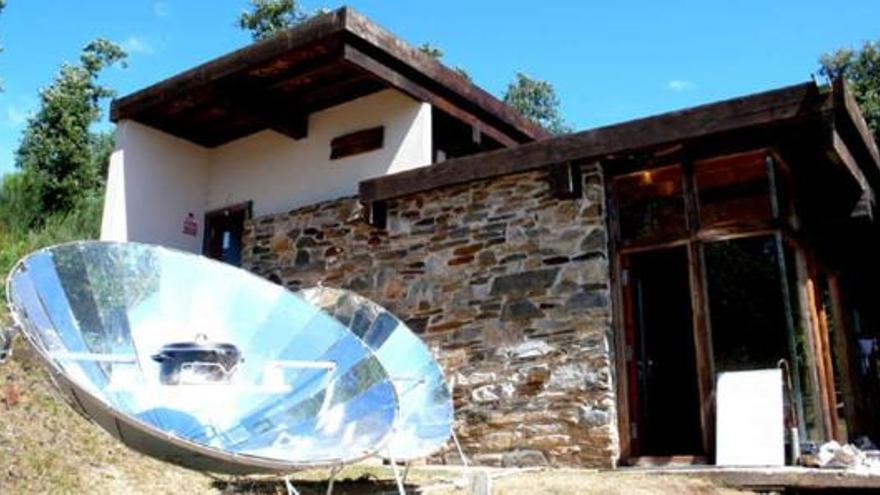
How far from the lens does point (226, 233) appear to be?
971 centimetres

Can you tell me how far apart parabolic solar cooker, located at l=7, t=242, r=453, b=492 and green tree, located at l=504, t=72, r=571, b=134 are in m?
19.6

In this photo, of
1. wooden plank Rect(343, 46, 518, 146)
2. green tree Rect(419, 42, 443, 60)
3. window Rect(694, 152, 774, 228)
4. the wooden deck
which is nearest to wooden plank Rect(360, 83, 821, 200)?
window Rect(694, 152, 774, 228)

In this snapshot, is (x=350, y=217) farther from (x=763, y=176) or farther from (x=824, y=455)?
(x=824, y=455)

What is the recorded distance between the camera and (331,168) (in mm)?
8625

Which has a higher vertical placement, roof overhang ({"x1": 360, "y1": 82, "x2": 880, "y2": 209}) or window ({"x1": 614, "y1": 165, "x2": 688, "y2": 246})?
roof overhang ({"x1": 360, "y1": 82, "x2": 880, "y2": 209})

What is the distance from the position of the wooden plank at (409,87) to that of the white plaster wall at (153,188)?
10.9 feet

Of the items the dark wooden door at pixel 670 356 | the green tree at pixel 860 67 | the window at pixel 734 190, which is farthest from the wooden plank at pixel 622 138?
the green tree at pixel 860 67

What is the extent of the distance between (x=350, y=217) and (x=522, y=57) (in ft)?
51.8

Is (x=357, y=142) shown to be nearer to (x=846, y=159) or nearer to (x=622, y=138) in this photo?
(x=622, y=138)

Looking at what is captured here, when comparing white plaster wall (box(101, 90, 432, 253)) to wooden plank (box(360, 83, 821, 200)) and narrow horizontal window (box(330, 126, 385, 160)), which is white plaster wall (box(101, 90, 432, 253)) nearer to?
narrow horizontal window (box(330, 126, 385, 160))

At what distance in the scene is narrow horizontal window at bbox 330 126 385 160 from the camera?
27.1ft

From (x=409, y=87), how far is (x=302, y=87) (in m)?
1.26

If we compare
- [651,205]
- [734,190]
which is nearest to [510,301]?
[651,205]

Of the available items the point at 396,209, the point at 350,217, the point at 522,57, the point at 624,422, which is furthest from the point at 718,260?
the point at 522,57
